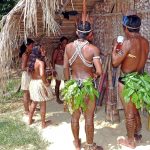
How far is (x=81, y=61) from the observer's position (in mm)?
5031

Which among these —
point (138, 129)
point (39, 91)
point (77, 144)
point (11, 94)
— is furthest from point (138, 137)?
point (11, 94)

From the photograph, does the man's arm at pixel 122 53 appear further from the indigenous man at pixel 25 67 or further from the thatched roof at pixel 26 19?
the indigenous man at pixel 25 67

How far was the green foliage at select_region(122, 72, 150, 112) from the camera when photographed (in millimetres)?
4965

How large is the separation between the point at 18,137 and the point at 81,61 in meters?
2.11

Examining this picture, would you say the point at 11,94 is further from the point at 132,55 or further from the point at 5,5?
the point at 132,55

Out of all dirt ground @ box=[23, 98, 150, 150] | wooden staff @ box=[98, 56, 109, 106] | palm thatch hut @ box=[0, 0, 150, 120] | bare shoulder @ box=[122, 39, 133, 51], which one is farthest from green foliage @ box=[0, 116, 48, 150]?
bare shoulder @ box=[122, 39, 133, 51]

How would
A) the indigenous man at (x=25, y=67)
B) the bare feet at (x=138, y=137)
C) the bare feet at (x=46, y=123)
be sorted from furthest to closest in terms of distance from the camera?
the indigenous man at (x=25, y=67) < the bare feet at (x=46, y=123) < the bare feet at (x=138, y=137)

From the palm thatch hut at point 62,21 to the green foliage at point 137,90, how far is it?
128 cm

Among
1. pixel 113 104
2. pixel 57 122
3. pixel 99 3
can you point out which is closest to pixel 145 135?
pixel 113 104

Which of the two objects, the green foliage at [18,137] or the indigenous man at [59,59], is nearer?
the green foliage at [18,137]

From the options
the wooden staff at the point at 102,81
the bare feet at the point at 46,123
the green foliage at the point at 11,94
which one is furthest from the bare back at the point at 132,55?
the green foliage at the point at 11,94

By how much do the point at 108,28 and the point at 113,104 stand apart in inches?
69.8

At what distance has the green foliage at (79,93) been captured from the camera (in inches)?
196

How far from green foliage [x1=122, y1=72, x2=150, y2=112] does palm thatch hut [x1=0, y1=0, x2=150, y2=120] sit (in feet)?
4.21
